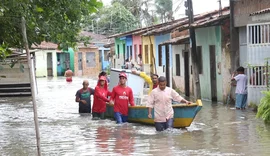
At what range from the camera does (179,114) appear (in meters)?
14.4

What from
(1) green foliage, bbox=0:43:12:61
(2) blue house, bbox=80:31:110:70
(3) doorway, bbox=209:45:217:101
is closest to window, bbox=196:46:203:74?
(3) doorway, bbox=209:45:217:101

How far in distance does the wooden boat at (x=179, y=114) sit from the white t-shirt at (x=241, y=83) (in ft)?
17.1

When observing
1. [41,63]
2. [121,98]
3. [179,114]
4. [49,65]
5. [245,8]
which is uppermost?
[245,8]

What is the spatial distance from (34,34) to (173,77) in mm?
18931

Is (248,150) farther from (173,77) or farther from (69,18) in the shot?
(173,77)

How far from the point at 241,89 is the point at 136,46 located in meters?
24.2

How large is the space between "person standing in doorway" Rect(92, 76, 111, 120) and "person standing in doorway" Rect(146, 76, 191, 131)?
3044mm

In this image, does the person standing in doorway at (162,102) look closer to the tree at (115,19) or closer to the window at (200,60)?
the window at (200,60)

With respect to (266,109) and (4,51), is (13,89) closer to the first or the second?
(266,109)

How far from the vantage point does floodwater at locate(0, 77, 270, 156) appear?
11.9m

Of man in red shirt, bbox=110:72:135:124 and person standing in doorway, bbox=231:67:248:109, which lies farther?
person standing in doorway, bbox=231:67:248:109

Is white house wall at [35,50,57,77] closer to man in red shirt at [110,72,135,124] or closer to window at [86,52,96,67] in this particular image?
window at [86,52,96,67]

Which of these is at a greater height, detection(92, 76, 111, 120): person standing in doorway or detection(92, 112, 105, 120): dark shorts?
detection(92, 76, 111, 120): person standing in doorway

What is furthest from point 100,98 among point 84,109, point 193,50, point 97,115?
point 193,50
